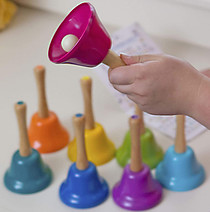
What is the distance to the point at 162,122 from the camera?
1.17 metres

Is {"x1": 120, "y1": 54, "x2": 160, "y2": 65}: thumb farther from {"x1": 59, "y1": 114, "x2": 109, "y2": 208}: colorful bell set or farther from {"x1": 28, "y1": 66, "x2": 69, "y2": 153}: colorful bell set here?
{"x1": 28, "y1": 66, "x2": 69, "y2": 153}: colorful bell set

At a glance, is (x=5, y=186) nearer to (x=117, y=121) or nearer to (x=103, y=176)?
(x=103, y=176)

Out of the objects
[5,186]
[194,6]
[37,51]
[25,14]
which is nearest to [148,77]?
[5,186]

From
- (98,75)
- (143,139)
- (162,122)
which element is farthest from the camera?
(98,75)

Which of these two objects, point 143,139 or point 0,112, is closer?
point 143,139

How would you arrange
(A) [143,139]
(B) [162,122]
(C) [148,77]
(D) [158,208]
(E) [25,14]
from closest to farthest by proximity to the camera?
(C) [148,77], (D) [158,208], (A) [143,139], (B) [162,122], (E) [25,14]

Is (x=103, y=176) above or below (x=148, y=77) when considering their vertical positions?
below

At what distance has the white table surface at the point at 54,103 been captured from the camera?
0.97 m

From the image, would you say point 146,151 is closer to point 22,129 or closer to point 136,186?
point 136,186

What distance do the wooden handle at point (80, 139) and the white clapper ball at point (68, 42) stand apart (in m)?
0.25

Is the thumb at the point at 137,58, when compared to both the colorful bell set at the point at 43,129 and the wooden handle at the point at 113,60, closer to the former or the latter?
the wooden handle at the point at 113,60

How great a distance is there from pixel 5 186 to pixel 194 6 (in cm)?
64

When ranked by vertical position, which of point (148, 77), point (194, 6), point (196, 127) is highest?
point (148, 77)

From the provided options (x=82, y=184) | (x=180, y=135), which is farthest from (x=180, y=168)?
(x=82, y=184)
